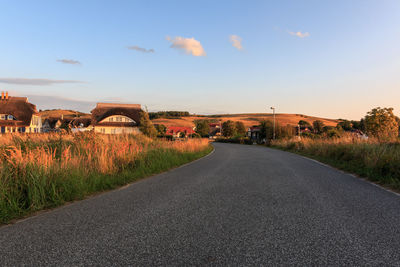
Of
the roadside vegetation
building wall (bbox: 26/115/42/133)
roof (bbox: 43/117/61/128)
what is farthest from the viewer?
roof (bbox: 43/117/61/128)

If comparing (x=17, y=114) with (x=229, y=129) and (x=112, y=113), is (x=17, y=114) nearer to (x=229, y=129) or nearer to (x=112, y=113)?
(x=112, y=113)

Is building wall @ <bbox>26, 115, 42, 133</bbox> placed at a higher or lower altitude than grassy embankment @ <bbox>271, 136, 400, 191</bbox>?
higher

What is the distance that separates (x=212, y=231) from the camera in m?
4.00

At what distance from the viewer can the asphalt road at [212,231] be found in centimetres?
314

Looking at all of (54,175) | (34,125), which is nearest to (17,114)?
(34,125)

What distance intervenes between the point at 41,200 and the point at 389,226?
22.4 ft

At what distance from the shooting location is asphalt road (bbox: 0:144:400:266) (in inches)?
123

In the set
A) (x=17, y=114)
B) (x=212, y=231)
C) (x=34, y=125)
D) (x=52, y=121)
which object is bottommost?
(x=212, y=231)

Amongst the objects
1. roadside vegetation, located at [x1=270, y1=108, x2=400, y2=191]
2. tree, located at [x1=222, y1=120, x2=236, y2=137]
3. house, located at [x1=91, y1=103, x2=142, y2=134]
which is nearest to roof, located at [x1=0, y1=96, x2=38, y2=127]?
house, located at [x1=91, y1=103, x2=142, y2=134]

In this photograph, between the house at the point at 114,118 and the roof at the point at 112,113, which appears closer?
the house at the point at 114,118

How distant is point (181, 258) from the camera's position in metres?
3.11

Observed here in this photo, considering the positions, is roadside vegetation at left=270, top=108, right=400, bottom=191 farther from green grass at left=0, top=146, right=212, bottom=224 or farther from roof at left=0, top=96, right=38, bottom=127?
roof at left=0, top=96, right=38, bottom=127

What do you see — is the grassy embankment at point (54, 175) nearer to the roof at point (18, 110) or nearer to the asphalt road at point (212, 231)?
the asphalt road at point (212, 231)

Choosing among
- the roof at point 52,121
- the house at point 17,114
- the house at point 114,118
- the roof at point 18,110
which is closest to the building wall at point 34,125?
the house at point 17,114
